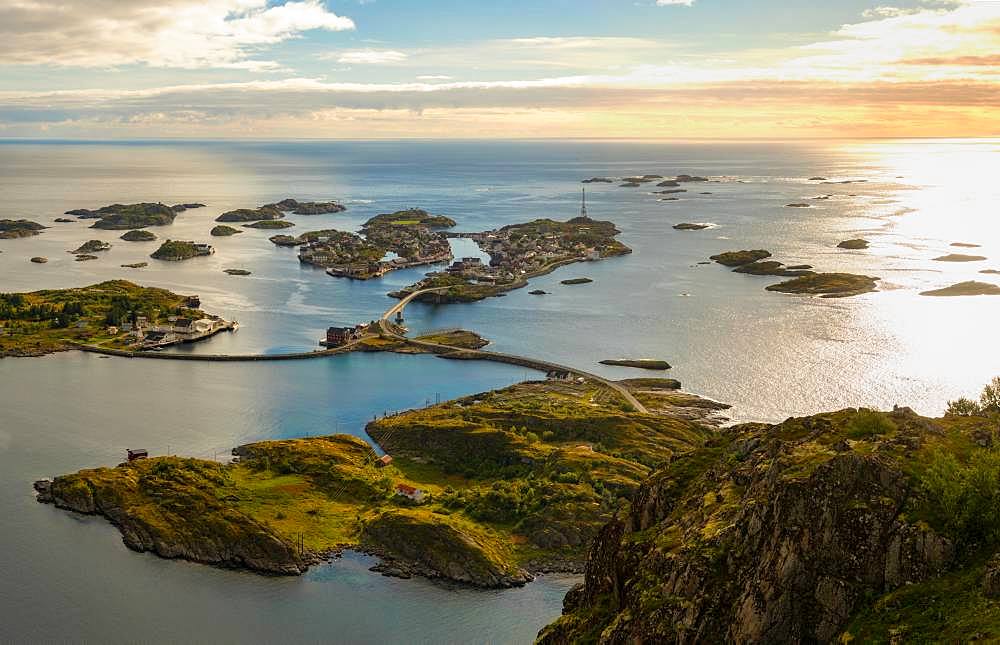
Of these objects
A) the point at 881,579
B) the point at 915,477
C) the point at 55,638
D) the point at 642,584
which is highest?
the point at 915,477

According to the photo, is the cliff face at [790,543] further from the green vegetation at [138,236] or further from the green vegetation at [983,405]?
the green vegetation at [138,236]

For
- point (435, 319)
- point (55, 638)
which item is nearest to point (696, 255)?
point (435, 319)

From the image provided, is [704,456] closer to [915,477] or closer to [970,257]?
[915,477]

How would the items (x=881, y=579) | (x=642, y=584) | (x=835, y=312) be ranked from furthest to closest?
(x=835, y=312) → (x=642, y=584) → (x=881, y=579)

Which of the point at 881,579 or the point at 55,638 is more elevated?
the point at 881,579

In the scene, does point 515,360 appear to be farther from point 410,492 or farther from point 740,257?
point 740,257

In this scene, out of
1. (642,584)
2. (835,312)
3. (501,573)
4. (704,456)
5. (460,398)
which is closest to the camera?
(642,584)

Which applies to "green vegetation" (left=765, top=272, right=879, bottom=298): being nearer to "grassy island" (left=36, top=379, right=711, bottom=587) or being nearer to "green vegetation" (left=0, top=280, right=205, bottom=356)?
"grassy island" (left=36, top=379, right=711, bottom=587)
